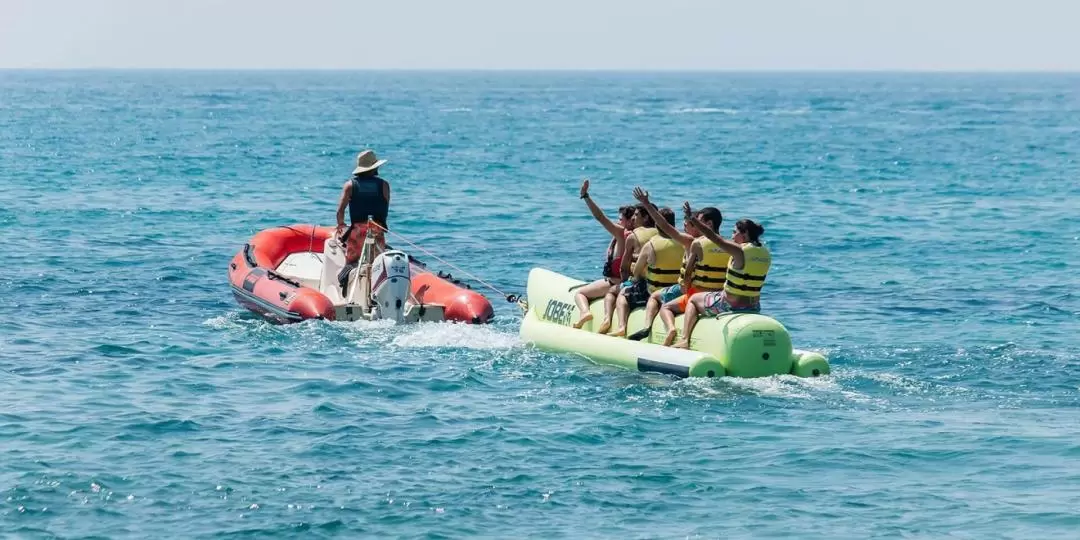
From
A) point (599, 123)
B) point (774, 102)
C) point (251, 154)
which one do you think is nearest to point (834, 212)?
point (251, 154)

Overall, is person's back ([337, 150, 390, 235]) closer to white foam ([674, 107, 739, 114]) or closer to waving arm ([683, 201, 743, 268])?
waving arm ([683, 201, 743, 268])

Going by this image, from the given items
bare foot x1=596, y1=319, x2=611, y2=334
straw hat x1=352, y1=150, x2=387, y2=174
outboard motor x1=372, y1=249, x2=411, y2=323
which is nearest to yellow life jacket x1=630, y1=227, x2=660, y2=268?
bare foot x1=596, y1=319, x2=611, y2=334

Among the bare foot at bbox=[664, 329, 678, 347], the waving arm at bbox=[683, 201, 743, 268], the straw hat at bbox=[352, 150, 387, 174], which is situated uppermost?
the straw hat at bbox=[352, 150, 387, 174]

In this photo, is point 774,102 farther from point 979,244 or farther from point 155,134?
point 979,244

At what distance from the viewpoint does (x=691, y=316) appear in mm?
13273

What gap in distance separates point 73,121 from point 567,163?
29.7 metres

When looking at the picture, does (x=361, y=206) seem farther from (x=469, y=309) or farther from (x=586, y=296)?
(x=586, y=296)

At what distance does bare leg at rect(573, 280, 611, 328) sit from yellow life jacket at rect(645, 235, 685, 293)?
0.82 m

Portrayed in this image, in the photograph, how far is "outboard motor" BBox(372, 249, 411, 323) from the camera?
15555mm

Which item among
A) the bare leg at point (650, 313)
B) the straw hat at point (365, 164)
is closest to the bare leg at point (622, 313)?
the bare leg at point (650, 313)

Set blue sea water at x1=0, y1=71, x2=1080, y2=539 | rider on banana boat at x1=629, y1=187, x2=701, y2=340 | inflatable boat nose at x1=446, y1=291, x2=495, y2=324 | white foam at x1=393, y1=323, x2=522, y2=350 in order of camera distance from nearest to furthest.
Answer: blue sea water at x1=0, y1=71, x2=1080, y2=539
rider on banana boat at x1=629, y1=187, x2=701, y2=340
white foam at x1=393, y1=323, x2=522, y2=350
inflatable boat nose at x1=446, y1=291, x2=495, y2=324

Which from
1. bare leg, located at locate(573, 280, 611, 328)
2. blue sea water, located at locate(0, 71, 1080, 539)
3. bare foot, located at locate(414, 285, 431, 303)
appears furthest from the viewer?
bare foot, located at locate(414, 285, 431, 303)

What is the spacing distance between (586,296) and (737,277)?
2.17 meters

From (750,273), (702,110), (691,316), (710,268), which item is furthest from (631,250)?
(702,110)
